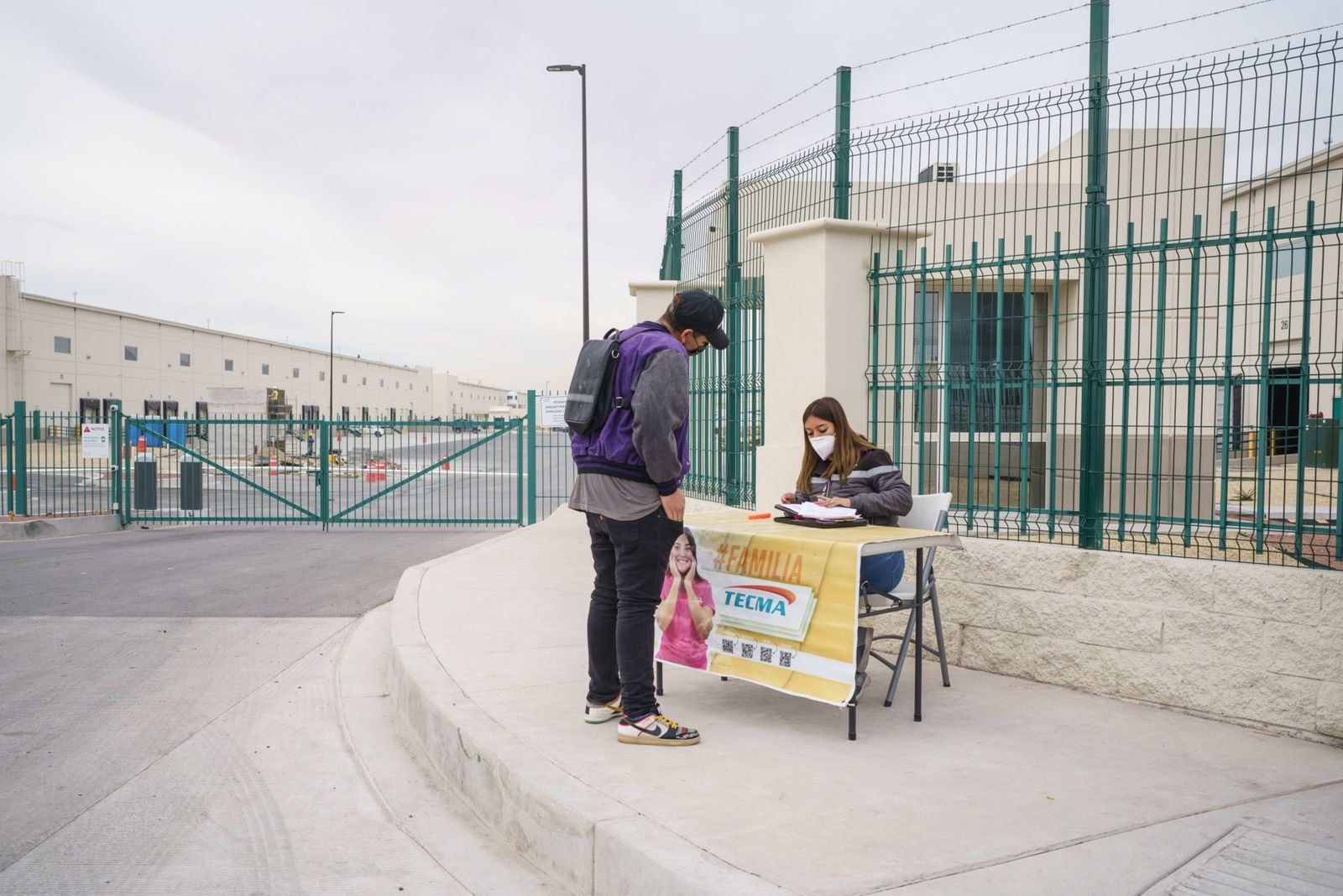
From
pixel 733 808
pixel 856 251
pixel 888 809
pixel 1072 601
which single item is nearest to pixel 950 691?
pixel 1072 601

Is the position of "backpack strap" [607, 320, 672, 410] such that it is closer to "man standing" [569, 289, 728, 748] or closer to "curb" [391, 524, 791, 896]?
"man standing" [569, 289, 728, 748]

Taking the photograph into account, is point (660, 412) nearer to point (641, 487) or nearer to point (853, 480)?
point (641, 487)

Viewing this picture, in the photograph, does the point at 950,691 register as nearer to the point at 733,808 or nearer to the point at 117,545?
the point at 733,808

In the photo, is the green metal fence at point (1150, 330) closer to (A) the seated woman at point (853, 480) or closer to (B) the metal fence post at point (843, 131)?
(B) the metal fence post at point (843, 131)

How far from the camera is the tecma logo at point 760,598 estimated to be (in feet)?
13.5

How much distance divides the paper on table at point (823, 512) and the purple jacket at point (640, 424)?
0.80 metres

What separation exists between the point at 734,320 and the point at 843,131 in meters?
2.12

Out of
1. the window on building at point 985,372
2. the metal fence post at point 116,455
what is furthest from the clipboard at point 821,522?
the metal fence post at point 116,455

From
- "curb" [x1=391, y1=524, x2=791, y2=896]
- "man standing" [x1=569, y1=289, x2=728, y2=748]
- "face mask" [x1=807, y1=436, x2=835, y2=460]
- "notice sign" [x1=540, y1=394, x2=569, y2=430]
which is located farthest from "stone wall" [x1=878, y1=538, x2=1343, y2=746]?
"notice sign" [x1=540, y1=394, x2=569, y2=430]

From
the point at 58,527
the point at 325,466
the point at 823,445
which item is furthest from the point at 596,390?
the point at 58,527

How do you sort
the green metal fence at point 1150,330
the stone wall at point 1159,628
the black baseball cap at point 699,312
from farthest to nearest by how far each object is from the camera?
1. the green metal fence at point 1150,330
2. the stone wall at point 1159,628
3. the black baseball cap at point 699,312

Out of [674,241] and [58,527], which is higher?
[674,241]

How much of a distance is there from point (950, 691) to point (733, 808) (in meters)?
2.03

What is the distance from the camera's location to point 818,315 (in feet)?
19.6
